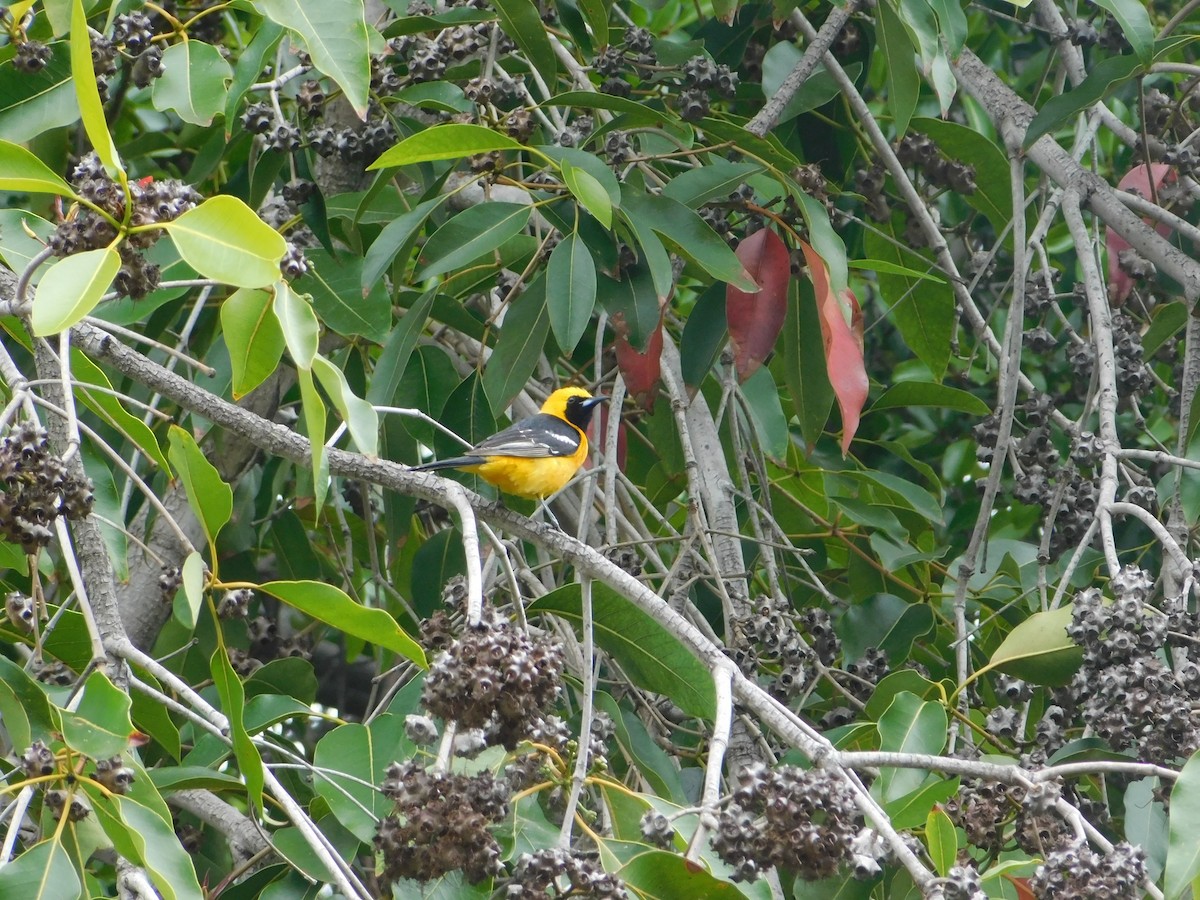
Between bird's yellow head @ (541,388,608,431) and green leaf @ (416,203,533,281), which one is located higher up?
green leaf @ (416,203,533,281)

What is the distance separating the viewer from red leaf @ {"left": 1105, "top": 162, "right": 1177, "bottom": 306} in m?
4.00

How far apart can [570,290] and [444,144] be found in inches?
18.4

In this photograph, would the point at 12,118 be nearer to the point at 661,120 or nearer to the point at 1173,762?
the point at 661,120

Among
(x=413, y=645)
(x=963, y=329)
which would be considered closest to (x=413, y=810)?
(x=413, y=645)

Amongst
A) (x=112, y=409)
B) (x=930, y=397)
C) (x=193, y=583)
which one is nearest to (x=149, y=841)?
(x=193, y=583)

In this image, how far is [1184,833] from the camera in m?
1.96

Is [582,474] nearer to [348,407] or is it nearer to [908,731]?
[908,731]

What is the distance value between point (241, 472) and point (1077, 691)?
9.12 feet

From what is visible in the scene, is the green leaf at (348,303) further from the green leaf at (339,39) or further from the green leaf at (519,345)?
the green leaf at (339,39)

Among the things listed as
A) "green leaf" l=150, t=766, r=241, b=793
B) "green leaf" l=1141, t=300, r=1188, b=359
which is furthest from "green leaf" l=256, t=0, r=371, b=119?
"green leaf" l=1141, t=300, r=1188, b=359

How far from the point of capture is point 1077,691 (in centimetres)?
270

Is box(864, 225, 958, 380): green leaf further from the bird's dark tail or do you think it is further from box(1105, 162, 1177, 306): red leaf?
the bird's dark tail

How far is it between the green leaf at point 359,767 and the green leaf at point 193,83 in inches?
58.4

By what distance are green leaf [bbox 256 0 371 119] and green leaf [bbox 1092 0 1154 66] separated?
1.85 metres
